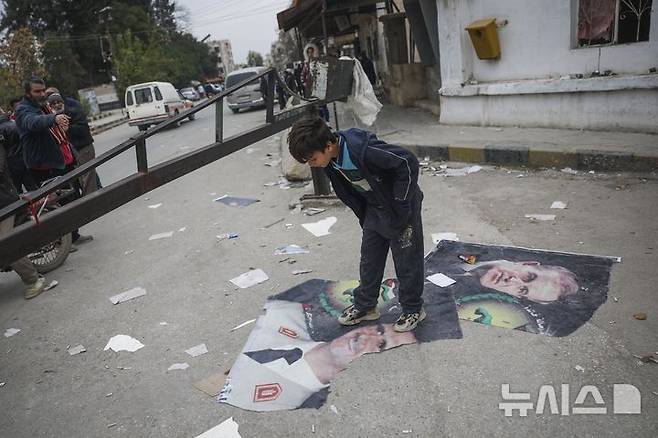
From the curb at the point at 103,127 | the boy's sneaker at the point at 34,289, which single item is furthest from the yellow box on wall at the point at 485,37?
the curb at the point at 103,127

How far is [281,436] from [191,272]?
2.22 m

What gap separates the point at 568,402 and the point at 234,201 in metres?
4.71

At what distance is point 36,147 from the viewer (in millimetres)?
4684

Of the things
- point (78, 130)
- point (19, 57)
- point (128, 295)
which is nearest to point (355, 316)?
point (128, 295)

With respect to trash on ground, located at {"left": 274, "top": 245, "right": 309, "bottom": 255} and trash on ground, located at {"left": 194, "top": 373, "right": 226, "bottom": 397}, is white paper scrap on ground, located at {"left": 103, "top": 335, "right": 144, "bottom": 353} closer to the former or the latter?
trash on ground, located at {"left": 194, "top": 373, "right": 226, "bottom": 397}

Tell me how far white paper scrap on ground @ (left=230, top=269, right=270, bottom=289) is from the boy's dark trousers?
1.07 metres

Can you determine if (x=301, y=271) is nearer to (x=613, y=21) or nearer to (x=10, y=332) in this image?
(x=10, y=332)

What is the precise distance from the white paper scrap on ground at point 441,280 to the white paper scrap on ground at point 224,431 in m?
1.60

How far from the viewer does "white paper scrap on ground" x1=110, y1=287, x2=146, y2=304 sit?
365cm

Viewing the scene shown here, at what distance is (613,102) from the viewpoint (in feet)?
18.8

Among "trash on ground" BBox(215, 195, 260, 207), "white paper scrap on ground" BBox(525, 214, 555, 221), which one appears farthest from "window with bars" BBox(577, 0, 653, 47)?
"trash on ground" BBox(215, 195, 260, 207)

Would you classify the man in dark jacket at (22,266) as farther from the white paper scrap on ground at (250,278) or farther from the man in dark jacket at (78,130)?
the white paper scrap on ground at (250,278)

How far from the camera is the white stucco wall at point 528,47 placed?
5.71 meters

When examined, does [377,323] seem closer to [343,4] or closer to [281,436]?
[281,436]
